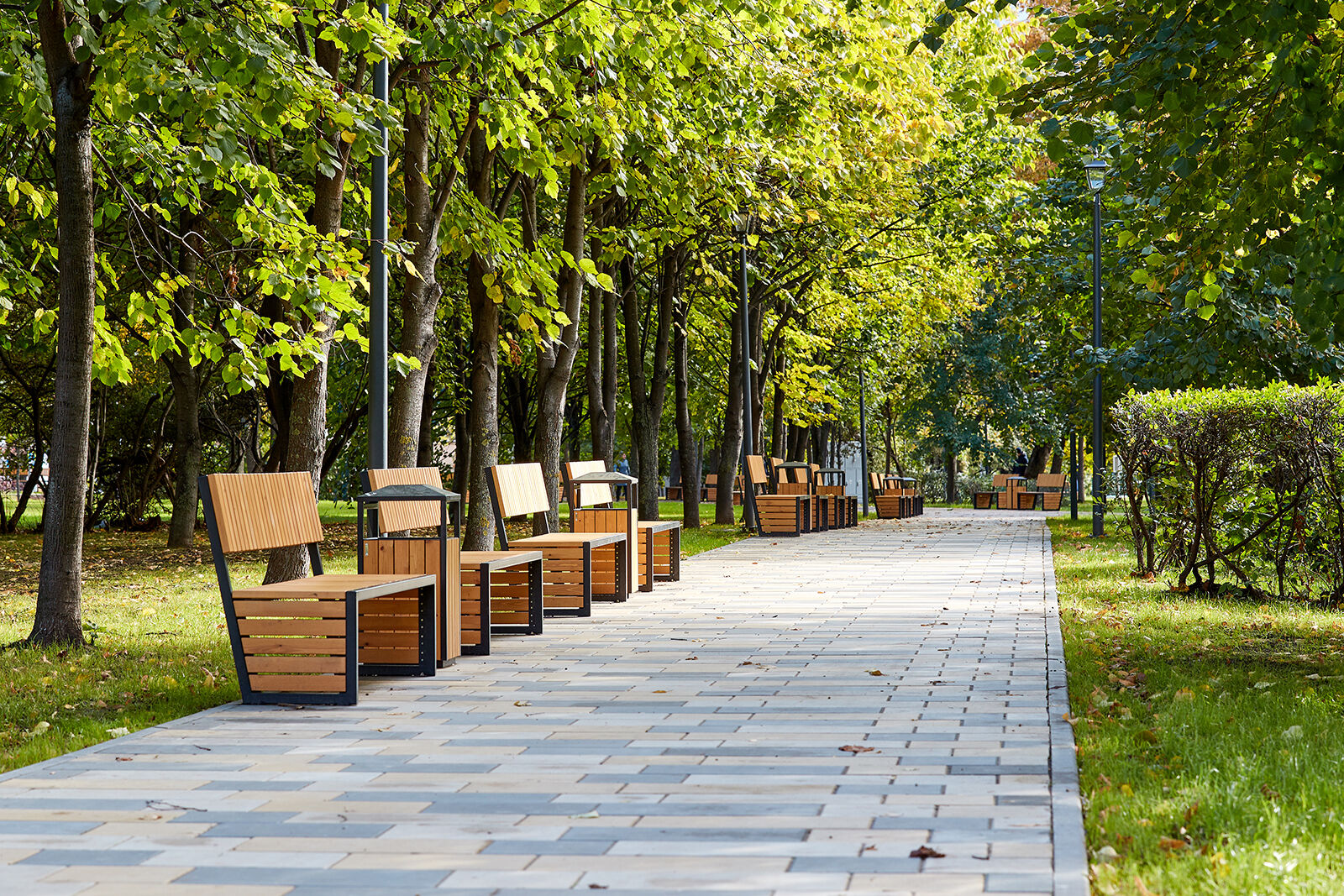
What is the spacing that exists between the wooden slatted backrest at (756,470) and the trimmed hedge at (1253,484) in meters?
10.6

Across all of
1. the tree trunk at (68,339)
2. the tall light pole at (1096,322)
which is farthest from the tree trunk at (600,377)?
the tree trunk at (68,339)

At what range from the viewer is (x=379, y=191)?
11750mm

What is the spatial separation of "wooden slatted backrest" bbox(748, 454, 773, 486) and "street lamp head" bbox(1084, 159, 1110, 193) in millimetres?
6832

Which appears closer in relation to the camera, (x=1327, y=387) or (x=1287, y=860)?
(x=1287, y=860)

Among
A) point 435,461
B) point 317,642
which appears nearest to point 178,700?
point 317,642

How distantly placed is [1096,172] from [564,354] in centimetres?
909

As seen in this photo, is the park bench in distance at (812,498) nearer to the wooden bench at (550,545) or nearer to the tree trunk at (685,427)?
the tree trunk at (685,427)

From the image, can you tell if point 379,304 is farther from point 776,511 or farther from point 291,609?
point 776,511

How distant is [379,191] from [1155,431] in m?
7.05

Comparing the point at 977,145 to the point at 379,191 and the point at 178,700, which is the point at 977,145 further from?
the point at 178,700

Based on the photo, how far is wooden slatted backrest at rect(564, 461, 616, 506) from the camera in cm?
1283

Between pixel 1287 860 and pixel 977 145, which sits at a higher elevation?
pixel 977 145

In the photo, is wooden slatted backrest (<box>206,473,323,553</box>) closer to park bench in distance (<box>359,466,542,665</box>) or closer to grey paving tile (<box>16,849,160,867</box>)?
park bench in distance (<box>359,466,542,665</box>)

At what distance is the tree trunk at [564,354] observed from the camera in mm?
17047
